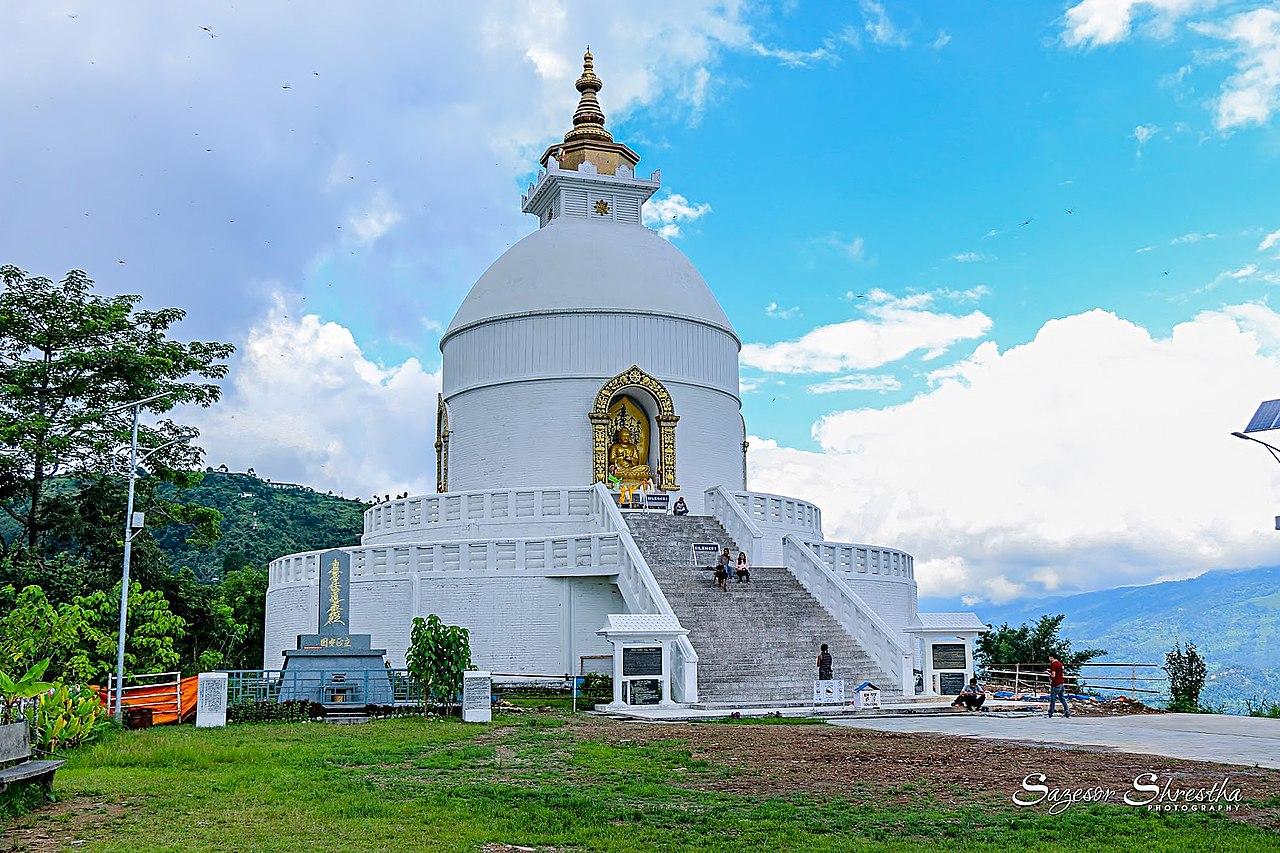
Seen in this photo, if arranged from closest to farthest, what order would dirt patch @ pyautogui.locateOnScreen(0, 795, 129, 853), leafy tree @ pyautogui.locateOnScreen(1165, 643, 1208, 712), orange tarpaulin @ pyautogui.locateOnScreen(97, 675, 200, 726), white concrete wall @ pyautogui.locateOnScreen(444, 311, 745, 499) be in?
dirt patch @ pyautogui.locateOnScreen(0, 795, 129, 853) < orange tarpaulin @ pyautogui.locateOnScreen(97, 675, 200, 726) < leafy tree @ pyautogui.locateOnScreen(1165, 643, 1208, 712) < white concrete wall @ pyautogui.locateOnScreen(444, 311, 745, 499)

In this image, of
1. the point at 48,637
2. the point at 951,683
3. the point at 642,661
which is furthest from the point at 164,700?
the point at 951,683

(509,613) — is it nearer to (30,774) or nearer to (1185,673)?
(1185,673)

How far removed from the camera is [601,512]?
26.4 m

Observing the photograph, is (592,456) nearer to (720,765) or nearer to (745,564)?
(745,564)

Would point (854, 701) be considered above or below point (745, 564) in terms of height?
below

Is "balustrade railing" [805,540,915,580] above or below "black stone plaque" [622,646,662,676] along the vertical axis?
above

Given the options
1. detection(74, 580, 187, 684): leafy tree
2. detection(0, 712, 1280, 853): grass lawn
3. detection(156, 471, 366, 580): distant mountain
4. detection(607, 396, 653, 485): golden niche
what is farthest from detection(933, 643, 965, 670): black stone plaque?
detection(156, 471, 366, 580): distant mountain

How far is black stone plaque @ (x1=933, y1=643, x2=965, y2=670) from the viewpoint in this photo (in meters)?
22.3

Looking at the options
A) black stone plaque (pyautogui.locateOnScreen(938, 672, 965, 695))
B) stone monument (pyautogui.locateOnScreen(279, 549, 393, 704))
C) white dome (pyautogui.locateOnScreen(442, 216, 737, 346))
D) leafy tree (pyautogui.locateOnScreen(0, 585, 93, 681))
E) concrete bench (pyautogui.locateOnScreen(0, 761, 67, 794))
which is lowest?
concrete bench (pyautogui.locateOnScreen(0, 761, 67, 794))

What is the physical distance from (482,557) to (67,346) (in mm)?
10713

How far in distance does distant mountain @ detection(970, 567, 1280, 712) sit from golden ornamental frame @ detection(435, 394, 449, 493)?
178 ft

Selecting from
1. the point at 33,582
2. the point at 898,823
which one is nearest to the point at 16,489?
the point at 33,582

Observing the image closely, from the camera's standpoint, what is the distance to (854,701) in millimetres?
19297

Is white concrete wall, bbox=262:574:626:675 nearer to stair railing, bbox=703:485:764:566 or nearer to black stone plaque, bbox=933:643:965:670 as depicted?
stair railing, bbox=703:485:764:566
